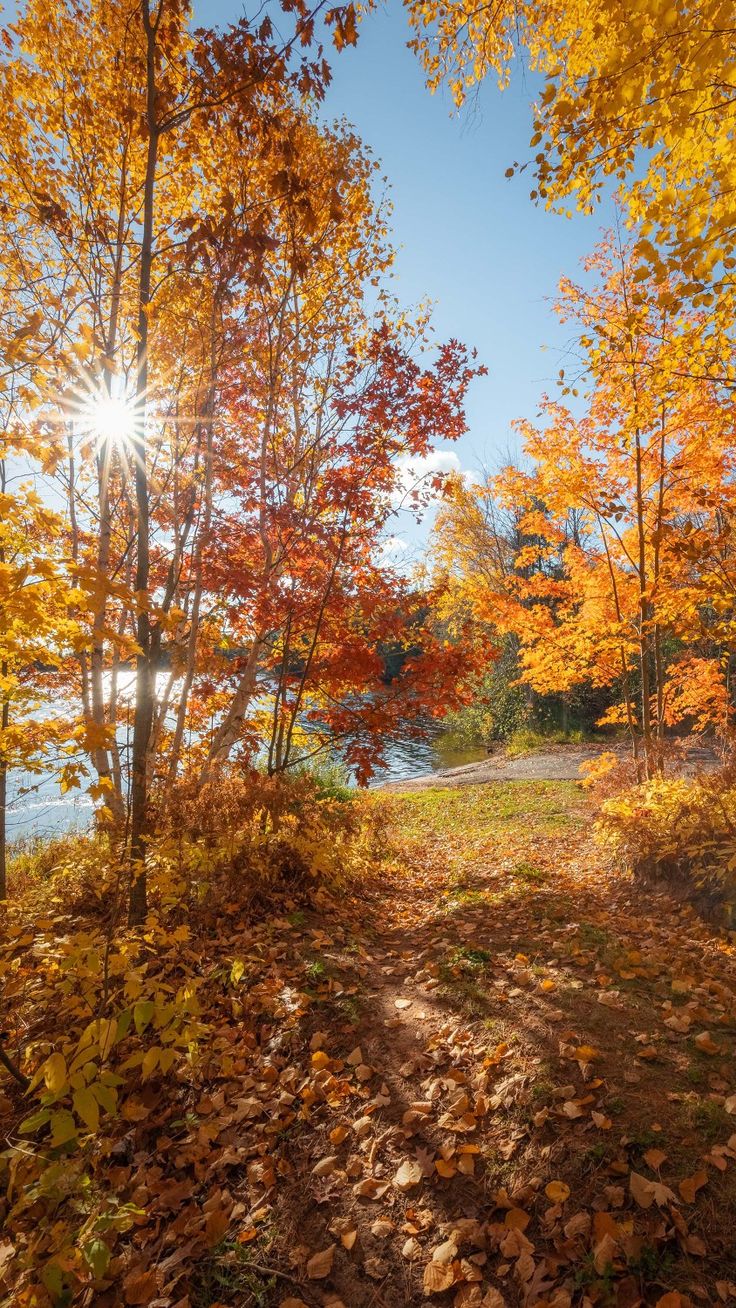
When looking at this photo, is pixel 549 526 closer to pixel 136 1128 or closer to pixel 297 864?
pixel 297 864

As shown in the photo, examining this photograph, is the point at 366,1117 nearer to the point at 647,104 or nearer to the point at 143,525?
the point at 143,525

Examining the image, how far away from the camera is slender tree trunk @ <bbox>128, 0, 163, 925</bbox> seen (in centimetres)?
354

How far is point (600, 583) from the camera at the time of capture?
9164mm

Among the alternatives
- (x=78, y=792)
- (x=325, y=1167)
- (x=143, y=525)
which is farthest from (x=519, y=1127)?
(x=78, y=792)

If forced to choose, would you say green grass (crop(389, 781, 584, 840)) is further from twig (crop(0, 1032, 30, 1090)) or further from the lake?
→ twig (crop(0, 1032, 30, 1090))

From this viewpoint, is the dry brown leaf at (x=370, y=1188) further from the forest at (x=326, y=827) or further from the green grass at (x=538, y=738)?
the green grass at (x=538, y=738)

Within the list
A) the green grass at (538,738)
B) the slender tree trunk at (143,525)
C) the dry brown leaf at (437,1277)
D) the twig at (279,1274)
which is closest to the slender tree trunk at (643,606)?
the slender tree trunk at (143,525)

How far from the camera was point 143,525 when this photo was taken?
145 inches

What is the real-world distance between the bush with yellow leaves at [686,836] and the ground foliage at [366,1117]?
81 centimetres

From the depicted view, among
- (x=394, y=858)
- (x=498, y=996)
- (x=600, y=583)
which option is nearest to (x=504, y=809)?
(x=394, y=858)

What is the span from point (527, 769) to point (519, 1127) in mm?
13841

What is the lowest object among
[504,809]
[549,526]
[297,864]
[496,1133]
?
[504,809]

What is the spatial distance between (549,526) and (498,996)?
287 inches

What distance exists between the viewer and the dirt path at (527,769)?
1458 cm
